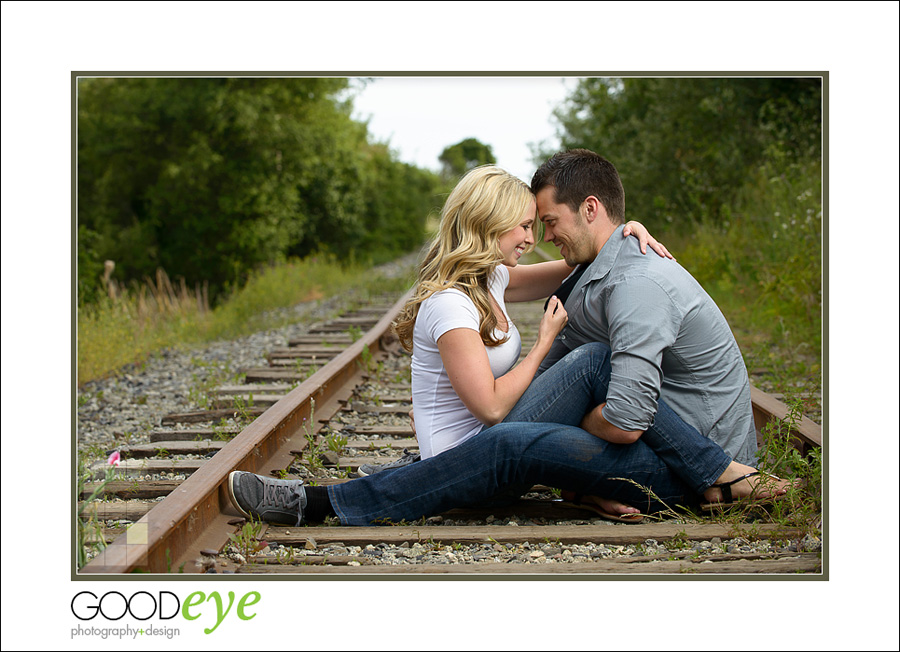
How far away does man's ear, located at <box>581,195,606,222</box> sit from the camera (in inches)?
121

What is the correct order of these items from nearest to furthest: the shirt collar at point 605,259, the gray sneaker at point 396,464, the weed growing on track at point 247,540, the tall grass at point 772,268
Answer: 1. the weed growing on track at point 247,540
2. the shirt collar at point 605,259
3. the gray sneaker at point 396,464
4. the tall grass at point 772,268

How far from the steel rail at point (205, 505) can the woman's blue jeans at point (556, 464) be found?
16.8 inches

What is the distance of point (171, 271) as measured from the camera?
72.2ft

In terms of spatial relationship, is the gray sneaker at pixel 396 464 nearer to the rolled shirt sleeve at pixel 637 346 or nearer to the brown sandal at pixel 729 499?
the rolled shirt sleeve at pixel 637 346

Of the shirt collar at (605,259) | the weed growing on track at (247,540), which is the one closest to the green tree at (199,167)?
the shirt collar at (605,259)

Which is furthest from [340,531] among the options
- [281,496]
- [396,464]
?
[396,464]

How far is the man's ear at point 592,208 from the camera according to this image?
307cm

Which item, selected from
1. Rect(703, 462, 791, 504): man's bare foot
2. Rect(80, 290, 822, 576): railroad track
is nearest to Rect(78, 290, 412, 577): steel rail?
Rect(80, 290, 822, 576): railroad track

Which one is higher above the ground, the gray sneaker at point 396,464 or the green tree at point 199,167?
the green tree at point 199,167

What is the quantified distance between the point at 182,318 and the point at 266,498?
732cm

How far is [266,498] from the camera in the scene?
295cm

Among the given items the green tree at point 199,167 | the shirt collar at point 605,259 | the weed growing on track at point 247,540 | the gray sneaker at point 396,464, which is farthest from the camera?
the green tree at point 199,167

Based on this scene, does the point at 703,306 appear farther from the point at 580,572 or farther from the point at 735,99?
the point at 735,99

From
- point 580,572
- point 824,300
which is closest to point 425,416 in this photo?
point 580,572
